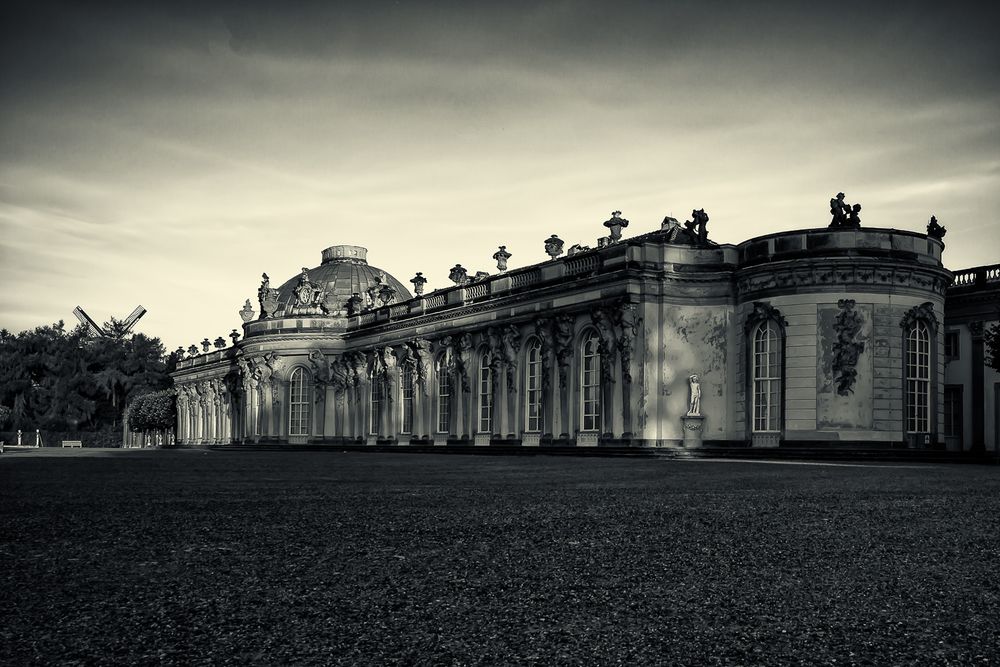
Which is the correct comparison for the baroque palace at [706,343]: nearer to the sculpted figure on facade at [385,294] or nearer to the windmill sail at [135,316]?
the sculpted figure on facade at [385,294]

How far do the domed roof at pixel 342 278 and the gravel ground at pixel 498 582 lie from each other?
60263 mm

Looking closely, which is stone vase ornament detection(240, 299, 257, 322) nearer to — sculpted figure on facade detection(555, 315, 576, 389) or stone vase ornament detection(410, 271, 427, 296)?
stone vase ornament detection(410, 271, 427, 296)

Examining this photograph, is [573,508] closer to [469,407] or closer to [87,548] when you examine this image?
[87,548]

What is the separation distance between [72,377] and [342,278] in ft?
152

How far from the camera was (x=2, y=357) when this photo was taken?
344ft

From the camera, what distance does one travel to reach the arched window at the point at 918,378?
3569 centimetres

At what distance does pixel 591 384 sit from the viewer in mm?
41656

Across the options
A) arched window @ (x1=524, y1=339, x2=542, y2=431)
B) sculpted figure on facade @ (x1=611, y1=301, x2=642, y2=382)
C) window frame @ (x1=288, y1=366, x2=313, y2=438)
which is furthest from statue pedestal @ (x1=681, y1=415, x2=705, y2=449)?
window frame @ (x1=288, y1=366, x2=313, y2=438)

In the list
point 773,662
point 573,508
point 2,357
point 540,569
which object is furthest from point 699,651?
point 2,357

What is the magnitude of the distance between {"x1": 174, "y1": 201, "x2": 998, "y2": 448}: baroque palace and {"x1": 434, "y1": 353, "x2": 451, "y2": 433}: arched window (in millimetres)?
177

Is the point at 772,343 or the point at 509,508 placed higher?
the point at 772,343

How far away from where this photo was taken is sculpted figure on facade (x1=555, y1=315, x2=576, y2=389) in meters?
42.2

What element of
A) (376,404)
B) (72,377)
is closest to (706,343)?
(376,404)

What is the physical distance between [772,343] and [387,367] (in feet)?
88.0
